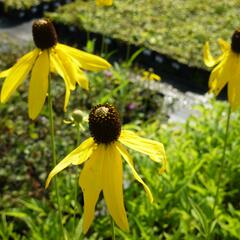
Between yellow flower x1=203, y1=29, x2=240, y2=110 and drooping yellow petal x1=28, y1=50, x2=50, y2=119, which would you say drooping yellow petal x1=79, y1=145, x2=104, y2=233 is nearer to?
drooping yellow petal x1=28, y1=50, x2=50, y2=119

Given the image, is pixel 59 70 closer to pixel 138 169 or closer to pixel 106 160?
pixel 106 160

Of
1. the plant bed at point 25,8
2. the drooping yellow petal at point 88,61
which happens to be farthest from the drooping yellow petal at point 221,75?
the plant bed at point 25,8

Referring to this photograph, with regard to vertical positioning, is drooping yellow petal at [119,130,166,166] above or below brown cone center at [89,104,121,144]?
below

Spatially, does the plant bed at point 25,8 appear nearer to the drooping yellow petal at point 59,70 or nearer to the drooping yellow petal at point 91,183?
the drooping yellow petal at point 59,70

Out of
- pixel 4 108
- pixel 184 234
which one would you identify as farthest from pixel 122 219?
pixel 4 108

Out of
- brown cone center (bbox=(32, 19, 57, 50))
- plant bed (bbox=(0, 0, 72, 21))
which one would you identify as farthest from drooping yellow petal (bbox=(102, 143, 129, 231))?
plant bed (bbox=(0, 0, 72, 21))

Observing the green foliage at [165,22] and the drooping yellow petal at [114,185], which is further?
the green foliage at [165,22]
